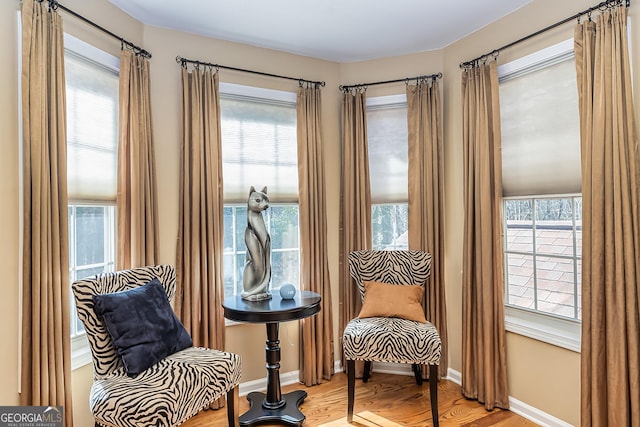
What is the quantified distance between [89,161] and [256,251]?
117 centimetres

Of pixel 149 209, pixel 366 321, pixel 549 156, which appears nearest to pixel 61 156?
pixel 149 209

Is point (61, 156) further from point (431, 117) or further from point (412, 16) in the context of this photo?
point (431, 117)

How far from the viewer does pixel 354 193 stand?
338cm

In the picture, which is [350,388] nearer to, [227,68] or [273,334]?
[273,334]

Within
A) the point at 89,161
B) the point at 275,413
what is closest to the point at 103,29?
the point at 89,161

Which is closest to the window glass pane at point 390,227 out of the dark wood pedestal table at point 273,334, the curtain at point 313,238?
the curtain at point 313,238

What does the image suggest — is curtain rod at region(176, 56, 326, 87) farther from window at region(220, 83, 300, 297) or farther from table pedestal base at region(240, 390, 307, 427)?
table pedestal base at region(240, 390, 307, 427)

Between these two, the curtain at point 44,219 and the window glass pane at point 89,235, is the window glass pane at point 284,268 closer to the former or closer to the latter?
the window glass pane at point 89,235

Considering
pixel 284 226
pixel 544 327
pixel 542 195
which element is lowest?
pixel 544 327

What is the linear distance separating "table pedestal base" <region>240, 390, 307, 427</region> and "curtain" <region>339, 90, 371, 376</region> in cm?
78

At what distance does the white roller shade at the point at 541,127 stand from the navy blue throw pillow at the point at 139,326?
2.42m

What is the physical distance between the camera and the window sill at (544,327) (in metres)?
2.37

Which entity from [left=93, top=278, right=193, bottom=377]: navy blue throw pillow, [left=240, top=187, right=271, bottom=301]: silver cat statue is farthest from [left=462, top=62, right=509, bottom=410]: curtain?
[left=93, top=278, right=193, bottom=377]: navy blue throw pillow

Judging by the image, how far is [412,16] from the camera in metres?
2.75
